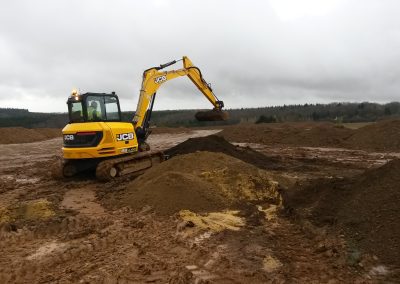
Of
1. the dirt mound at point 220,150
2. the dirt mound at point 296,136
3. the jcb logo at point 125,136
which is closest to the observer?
the jcb logo at point 125,136

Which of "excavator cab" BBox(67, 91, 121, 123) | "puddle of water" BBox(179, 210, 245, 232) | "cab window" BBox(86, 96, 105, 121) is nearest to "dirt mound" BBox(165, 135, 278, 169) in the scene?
"excavator cab" BBox(67, 91, 121, 123)

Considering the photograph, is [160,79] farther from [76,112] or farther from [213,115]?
[76,112]

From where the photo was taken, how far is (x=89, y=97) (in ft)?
40.8

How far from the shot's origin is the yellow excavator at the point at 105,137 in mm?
12180

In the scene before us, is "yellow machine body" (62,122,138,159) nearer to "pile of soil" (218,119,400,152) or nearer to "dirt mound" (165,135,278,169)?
"dirt mound" (165,135,278,169)

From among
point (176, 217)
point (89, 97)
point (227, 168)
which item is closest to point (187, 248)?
point (176, 217)

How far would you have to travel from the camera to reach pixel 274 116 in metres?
45.2

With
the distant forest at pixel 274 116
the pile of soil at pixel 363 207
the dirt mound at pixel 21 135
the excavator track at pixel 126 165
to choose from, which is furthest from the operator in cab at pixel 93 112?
the distant forest at pixel 274 116

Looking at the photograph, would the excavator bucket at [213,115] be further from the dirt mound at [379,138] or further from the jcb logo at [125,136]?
the dirt mound at [379,138]

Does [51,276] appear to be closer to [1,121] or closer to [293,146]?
[293,146]

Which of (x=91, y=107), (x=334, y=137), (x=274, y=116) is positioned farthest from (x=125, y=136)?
(x=274, y=116)

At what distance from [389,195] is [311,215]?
1.44m

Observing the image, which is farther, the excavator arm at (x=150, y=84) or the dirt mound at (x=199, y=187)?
the excavator arm at (x=150, y=84)

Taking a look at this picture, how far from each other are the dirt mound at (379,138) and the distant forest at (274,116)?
1906 centimetres
